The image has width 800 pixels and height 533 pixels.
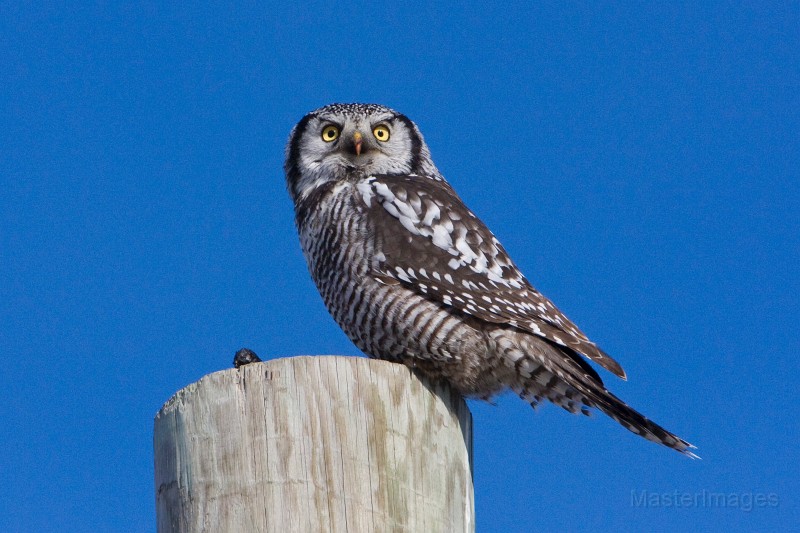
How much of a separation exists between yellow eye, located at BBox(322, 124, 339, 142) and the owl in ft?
1.86

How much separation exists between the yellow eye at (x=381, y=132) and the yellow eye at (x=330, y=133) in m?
0.24

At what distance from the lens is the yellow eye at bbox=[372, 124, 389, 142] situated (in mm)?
6531

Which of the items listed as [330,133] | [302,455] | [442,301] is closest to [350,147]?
[330,133]

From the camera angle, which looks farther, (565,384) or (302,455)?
(565,384)

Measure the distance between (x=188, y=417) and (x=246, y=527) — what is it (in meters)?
0.46

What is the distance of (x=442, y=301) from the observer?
16.9 feet

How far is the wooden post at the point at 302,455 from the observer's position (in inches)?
125

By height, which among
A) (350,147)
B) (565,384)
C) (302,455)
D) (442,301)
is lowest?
(302,455)

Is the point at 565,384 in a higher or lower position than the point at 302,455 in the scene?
higher

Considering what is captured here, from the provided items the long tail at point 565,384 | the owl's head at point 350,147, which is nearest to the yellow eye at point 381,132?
the owl's head at point 350,147

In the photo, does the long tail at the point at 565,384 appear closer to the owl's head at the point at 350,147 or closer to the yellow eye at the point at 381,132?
the owl's head at the point at 350,147

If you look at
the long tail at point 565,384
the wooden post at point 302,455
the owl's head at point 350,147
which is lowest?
the wooden post at point 302,455

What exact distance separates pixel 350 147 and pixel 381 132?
0.38 m

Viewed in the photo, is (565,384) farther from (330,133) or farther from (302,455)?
(330,133)
